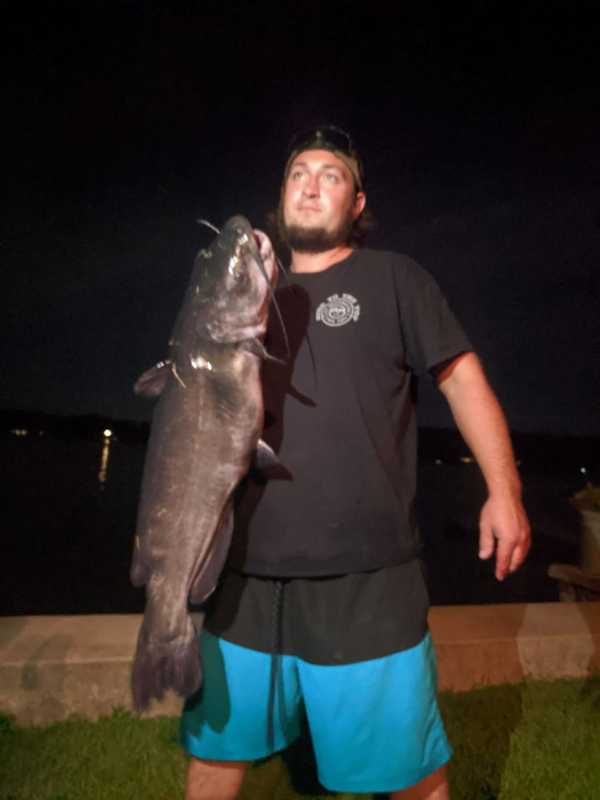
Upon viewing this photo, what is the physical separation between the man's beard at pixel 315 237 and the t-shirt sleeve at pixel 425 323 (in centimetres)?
37

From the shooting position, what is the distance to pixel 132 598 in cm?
1293

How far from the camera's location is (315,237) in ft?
9.71

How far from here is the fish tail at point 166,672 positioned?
98.1 inches

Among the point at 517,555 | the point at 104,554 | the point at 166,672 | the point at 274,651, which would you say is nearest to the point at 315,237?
the point at 517,555

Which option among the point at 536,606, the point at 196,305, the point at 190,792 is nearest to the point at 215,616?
Answer: the point at 190,792

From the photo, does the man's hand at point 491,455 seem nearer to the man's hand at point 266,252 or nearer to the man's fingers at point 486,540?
the man's fingers at point 486,540

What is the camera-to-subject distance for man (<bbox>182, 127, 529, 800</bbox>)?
251 cm

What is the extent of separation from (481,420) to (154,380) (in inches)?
55.9

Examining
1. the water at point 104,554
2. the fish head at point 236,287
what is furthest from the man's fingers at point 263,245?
the water at point 104,554

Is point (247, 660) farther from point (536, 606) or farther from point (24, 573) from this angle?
point (24, 573)

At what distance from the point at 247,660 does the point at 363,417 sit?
1156 mm

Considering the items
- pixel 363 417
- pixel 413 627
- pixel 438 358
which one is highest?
pixel 438 358

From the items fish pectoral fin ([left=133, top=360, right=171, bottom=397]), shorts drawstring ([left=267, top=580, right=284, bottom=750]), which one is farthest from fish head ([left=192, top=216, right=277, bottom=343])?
shorts drawstring ([left=267, top=580, right=284, bottom=750])

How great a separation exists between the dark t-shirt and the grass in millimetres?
1760
